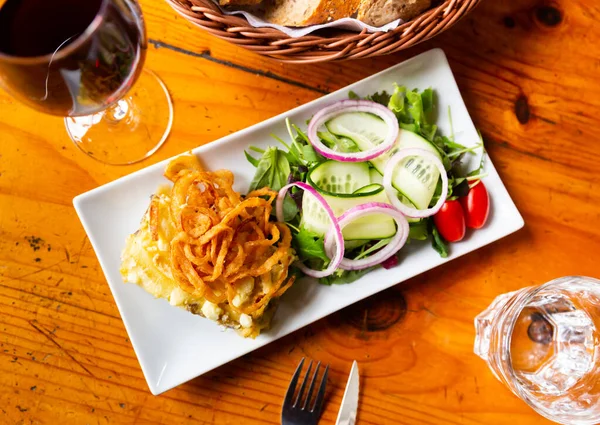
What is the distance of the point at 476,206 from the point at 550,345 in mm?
556

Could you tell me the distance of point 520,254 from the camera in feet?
6.41

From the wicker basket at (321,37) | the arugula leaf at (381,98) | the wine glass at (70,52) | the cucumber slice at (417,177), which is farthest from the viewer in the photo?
the arugula leaf at (381,98)

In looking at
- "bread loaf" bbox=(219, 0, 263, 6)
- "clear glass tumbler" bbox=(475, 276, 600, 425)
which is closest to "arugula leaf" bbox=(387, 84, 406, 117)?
"bread loaf" bbox=(219, 0, 263, 6)

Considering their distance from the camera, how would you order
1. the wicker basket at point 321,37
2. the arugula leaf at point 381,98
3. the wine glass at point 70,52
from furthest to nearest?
the arugula leaf at point 381,98 < the wicker basket at point 321,37 < the wine glass at point 70,52

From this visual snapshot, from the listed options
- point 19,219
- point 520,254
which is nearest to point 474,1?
point 520,254

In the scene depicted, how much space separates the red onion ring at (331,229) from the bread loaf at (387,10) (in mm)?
552

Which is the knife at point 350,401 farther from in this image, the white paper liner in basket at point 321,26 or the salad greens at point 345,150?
the white paper liner in basket at point 321,26

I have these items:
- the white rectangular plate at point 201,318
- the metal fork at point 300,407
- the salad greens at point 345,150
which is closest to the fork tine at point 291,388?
the metal fork at point 300,407

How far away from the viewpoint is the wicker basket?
167cm

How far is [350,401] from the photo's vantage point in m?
1.86

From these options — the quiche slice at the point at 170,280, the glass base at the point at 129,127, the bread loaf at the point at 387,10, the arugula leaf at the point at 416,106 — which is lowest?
the quiche slice at the point at 170,280

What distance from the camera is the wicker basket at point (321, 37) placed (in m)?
1.67

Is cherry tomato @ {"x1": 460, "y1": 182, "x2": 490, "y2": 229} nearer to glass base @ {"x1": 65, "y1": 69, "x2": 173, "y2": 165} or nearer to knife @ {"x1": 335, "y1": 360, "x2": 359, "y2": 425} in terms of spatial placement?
knife @ {"x1": 335, "y1": 360, "x2": 359, "y2": 425}

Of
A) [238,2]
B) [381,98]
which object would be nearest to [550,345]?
[381,98]
